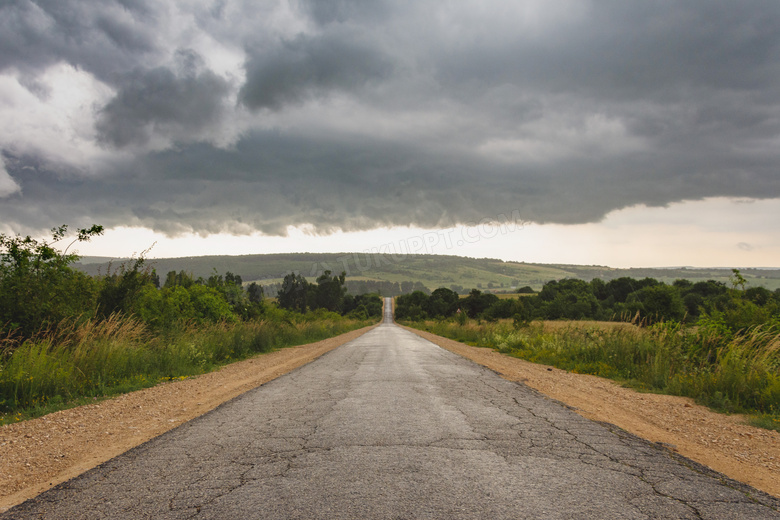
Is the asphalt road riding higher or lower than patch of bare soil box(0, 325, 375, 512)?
higher

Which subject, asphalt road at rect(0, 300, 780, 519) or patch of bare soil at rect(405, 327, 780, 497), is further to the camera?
patch of bare soil at rect(405, 327, 780, 497)

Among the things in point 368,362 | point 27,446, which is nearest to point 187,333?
point 368,362

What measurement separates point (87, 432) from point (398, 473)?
4871 millimetres

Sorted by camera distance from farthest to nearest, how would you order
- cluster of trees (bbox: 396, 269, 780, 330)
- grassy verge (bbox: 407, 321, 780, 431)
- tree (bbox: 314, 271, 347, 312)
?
tree (bbox: 314, 271, 347, 312) → cluster of trees (bbox: 396, 269, 780, 330) → grassy verge (bbox: 407, 321, 780, 431)

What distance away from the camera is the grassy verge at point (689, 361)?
820cm

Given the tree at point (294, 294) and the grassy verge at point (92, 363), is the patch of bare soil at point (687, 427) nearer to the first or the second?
the grassy verge at point (92, 363)

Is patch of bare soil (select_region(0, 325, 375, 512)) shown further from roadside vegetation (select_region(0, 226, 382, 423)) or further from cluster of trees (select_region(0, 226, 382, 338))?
cluster of trees (select_region(0, 226, 382, 338))

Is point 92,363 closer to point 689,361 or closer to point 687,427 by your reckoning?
point 687,427

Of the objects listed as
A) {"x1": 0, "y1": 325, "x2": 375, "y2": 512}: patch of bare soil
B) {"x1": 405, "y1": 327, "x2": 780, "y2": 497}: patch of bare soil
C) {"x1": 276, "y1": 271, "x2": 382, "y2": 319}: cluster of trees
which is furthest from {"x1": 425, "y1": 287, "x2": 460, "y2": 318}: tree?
{"x1": 0, "y1": 325, "x2": 375, "y2": 512}: patch of bare soil

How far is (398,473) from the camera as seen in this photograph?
3996 millimetres

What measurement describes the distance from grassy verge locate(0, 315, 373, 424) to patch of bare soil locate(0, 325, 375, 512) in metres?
0.77

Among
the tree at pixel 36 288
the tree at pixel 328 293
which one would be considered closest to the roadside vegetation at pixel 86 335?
the tree at pixel 36 288

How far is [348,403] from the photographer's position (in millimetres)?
7387

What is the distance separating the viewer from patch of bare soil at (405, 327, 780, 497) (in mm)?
4730
